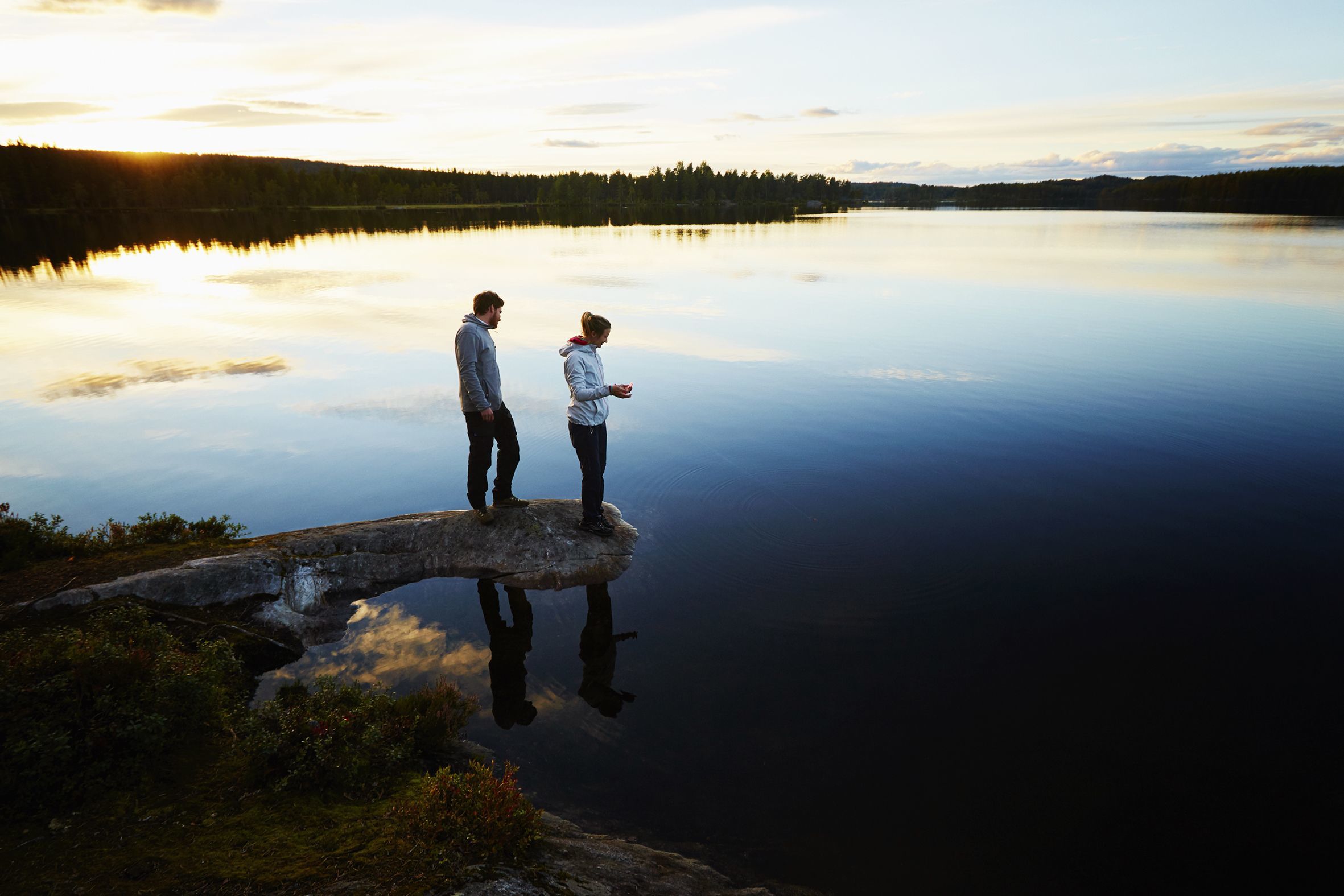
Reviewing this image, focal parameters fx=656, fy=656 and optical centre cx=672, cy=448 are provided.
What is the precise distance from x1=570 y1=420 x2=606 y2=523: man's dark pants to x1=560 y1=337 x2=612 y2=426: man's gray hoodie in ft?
0.51

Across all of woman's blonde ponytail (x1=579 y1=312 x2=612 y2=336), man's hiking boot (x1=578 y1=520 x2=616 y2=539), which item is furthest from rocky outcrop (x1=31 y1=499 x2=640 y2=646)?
woman's blonde ponytail (x1=579 y1=312 x2=612 y2=336)

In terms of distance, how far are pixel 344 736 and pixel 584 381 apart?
5.18m

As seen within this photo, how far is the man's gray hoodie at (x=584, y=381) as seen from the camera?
9.13 metres

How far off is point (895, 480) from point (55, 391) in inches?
939

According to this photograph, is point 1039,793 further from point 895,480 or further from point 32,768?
point 32,768

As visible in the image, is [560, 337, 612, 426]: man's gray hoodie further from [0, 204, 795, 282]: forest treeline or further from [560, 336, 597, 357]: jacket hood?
[0, 204, 795, 282]: forest treeline

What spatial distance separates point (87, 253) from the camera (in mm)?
61188

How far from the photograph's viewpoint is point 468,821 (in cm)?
465

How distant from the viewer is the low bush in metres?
8.70

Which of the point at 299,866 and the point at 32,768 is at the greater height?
the point at 32,768

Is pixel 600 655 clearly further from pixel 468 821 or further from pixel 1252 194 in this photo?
pixel 1252 194

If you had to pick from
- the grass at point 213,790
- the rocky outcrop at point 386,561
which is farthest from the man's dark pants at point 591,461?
the grass at point 213,790

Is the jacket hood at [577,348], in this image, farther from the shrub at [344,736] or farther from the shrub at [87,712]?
the shrub at [87,712]

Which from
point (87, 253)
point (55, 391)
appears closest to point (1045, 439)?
point (55, 391)
